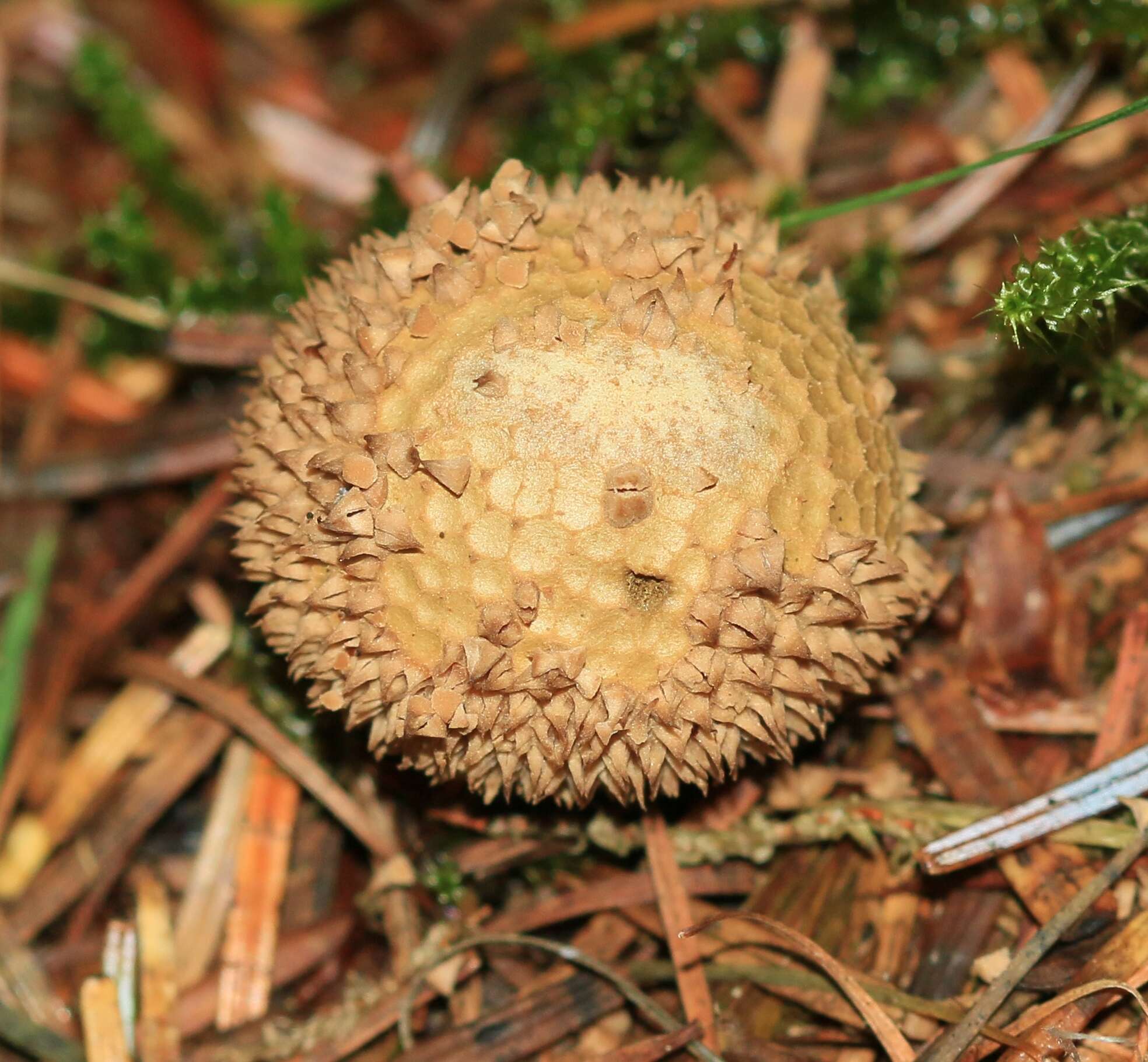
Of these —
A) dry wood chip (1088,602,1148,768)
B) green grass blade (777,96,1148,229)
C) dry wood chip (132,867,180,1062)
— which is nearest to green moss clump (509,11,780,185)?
green grass blade (777,96,1148,229)

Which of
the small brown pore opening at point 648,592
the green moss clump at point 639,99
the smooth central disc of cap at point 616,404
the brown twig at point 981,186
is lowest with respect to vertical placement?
the small brown pore opening at point 648,592

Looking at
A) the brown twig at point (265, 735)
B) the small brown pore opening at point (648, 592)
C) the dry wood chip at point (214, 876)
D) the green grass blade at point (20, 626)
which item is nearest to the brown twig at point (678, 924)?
the brown twig at point (265, 735)

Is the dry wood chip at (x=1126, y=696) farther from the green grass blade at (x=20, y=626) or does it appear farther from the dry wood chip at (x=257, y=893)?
the green grass blade at (x=20, y=626)

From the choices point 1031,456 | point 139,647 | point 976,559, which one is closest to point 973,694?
point 976,559

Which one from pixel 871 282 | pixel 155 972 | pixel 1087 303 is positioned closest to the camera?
pixel 1087 303

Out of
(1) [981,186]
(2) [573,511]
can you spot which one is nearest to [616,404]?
(2) [573,511]

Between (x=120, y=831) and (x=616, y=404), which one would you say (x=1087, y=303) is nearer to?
(x=616, y=404)

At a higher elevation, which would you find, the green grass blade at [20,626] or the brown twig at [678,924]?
the green grass blade at [20,626]
